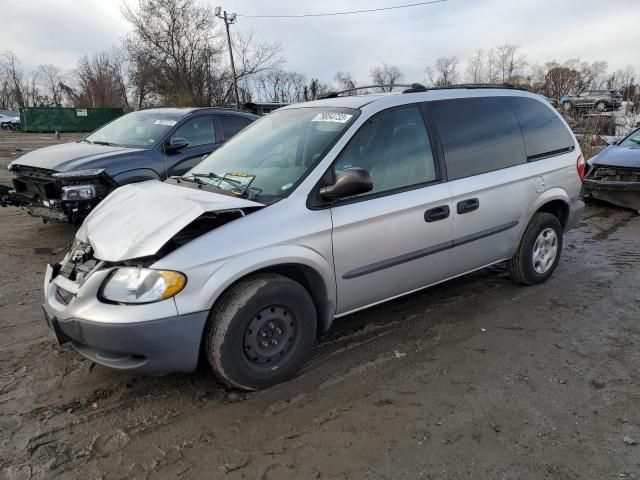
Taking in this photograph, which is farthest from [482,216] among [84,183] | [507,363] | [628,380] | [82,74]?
[82,74]

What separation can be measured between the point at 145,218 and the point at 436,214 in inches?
82.3

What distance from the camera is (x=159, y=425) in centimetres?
277

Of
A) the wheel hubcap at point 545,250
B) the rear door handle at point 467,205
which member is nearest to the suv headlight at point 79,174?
the rear door handle at point 467,205

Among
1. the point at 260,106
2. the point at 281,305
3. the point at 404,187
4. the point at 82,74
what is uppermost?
the point at 82,74

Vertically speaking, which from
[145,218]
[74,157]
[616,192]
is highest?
[74,157]

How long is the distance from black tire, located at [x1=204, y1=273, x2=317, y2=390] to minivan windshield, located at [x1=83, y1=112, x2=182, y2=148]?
4353 mm

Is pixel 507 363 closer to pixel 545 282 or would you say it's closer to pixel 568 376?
pixel 568 376

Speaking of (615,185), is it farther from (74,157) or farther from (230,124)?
(74,157)

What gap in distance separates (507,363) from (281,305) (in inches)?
66.9

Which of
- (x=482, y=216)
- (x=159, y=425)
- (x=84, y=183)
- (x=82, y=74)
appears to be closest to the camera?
(x=159, y=425)

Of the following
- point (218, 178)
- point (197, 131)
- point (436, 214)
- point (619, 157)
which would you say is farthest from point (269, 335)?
point (619, 157)

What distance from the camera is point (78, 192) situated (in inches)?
219

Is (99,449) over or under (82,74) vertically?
under

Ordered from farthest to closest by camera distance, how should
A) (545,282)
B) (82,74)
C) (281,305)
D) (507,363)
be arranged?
1. (82,74)
2. (545,282)
3. (507,363)
4. (281,305)
